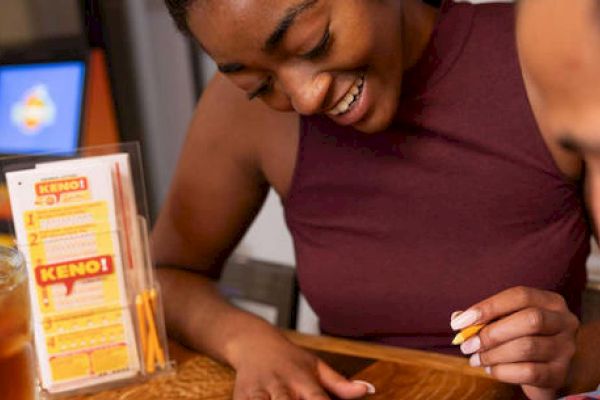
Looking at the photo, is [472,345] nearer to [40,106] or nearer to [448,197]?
[448,197]

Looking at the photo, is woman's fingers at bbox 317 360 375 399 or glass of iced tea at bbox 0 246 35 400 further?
woman's fingers at bbox 317 360 375 399

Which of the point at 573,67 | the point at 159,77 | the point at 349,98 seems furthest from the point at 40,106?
the point at 573,67

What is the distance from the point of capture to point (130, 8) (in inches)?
111

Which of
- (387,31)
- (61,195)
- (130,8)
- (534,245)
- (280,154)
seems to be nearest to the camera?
(61,195)

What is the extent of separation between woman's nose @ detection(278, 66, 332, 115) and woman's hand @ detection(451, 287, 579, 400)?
285 mm

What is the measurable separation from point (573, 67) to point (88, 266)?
60 centimetres

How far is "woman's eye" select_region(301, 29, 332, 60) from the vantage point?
2.92 feet

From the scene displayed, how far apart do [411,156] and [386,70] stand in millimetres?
164

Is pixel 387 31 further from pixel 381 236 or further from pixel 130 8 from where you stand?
pixel 130 8

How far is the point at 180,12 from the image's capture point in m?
0.94

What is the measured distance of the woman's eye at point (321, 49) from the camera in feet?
2.92

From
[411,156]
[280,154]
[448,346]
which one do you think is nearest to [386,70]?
[411,156]

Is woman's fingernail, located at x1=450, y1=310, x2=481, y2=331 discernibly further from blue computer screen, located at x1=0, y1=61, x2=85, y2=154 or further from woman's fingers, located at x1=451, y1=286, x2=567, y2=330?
blue computer screen, located at x1=0, y1=61, x2=85, y2=154

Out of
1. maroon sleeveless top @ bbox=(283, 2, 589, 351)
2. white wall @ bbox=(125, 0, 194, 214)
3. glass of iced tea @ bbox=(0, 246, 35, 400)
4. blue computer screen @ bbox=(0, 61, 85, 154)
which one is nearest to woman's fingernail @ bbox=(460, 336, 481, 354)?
maroon sleeveless top @ bbox=(283, 2, 589, 351)
